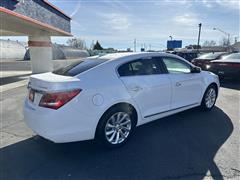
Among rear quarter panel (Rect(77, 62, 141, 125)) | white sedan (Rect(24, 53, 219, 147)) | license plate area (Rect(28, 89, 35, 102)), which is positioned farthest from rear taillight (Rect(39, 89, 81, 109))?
license plate area (Rect(28, 89, 35, 102))

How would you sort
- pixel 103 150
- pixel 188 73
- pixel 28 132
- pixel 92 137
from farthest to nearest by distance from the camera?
1. pixel 188 73
2. pixel 28 132
3. pixel 103 150
4. pixel 92 137

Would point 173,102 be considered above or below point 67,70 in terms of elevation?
below

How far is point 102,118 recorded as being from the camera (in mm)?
3443

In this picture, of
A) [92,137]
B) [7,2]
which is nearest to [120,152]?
[92,137]

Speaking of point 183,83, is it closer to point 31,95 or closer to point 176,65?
point 176,65

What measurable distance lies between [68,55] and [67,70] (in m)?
56.9

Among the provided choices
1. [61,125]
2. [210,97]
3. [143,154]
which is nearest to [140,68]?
[143,154]

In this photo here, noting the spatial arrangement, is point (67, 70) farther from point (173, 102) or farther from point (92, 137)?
point (173, 102)

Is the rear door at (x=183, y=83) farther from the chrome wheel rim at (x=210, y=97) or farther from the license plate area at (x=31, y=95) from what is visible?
the license plate area at (x=31, y=95)

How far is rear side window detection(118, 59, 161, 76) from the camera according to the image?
3.83 metres

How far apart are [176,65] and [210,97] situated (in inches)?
59.8

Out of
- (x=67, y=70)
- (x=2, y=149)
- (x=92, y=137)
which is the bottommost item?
(x=2, y=149)

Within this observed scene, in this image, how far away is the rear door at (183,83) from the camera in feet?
14.9

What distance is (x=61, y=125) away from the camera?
3125mm
